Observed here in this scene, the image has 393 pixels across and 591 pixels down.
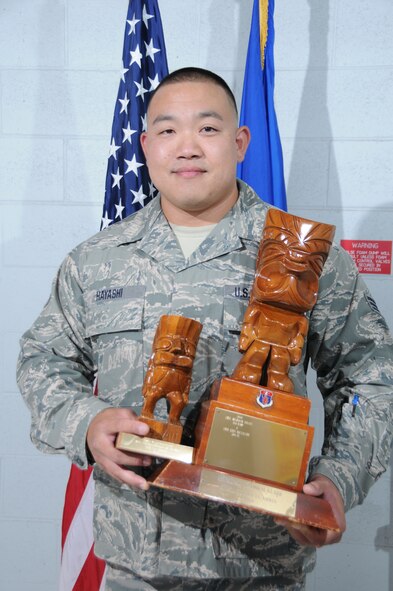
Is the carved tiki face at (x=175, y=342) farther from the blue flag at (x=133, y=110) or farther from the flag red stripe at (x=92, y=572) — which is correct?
the flag red stripe at (x=92, y=572)

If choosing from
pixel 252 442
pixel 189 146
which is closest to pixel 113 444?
pixel 252 442

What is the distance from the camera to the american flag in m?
1.71


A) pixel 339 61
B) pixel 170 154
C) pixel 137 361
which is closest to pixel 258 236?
pixel 170 154

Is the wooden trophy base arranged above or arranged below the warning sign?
below

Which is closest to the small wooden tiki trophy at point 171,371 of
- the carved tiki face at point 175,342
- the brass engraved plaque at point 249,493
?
the carved tiki face at point 175,342

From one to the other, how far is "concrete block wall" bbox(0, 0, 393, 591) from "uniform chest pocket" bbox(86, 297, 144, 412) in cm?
88

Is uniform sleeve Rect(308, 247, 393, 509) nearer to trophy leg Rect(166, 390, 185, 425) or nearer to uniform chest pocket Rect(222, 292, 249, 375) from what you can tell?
uniform chest pocket Rect(222, 292, 249, 375)

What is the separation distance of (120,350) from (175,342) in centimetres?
24

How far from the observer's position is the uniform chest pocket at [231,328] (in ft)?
3.68

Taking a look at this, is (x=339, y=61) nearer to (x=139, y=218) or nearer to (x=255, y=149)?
(x=255, y=149)

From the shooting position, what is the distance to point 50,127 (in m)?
1.97

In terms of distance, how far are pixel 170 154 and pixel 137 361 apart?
1.28 feet

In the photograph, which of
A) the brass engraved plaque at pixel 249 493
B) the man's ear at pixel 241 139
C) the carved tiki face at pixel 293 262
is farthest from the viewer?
the man's ear at pixel 241 139

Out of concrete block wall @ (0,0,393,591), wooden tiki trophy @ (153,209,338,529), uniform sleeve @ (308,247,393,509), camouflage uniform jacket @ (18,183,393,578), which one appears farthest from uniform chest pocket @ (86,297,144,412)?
concrete block wall @ (0,0,393,591)
